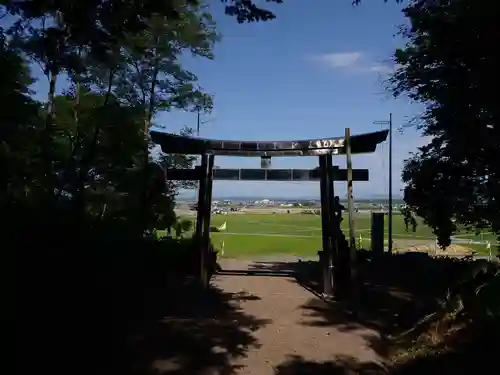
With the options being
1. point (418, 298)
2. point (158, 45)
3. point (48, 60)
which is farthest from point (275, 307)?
point (158, 45)

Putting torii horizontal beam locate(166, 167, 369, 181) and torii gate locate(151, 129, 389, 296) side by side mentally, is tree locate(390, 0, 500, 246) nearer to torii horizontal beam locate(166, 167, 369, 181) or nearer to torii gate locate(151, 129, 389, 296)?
torii gate locate(151, 129, 389, 296)

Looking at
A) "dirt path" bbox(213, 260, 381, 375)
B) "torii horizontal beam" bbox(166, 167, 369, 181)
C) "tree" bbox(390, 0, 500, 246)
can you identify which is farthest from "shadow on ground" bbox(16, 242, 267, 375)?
"tree" bbox(390, 0, 500, 246)

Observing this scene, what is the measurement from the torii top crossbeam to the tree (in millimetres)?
1424

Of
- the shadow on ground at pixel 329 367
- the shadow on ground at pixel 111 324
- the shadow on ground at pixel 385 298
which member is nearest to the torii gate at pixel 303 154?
the shadow on ground at pixel 385 298

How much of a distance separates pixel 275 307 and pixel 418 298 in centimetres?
247

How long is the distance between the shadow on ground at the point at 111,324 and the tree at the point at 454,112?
5.02 metres

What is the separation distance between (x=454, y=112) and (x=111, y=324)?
6924 millimetres

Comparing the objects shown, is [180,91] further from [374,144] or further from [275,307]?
[275,307]

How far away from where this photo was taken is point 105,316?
5.80 meters

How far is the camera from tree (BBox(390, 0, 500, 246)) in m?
7.54

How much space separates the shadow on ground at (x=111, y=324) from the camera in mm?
4414

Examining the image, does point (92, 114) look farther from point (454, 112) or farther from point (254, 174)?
point (454, 112)

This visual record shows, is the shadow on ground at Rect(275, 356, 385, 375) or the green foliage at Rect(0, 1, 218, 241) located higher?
the green foliage at Rect(0, 1, 218, 241)

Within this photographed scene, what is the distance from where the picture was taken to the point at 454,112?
363 inches
